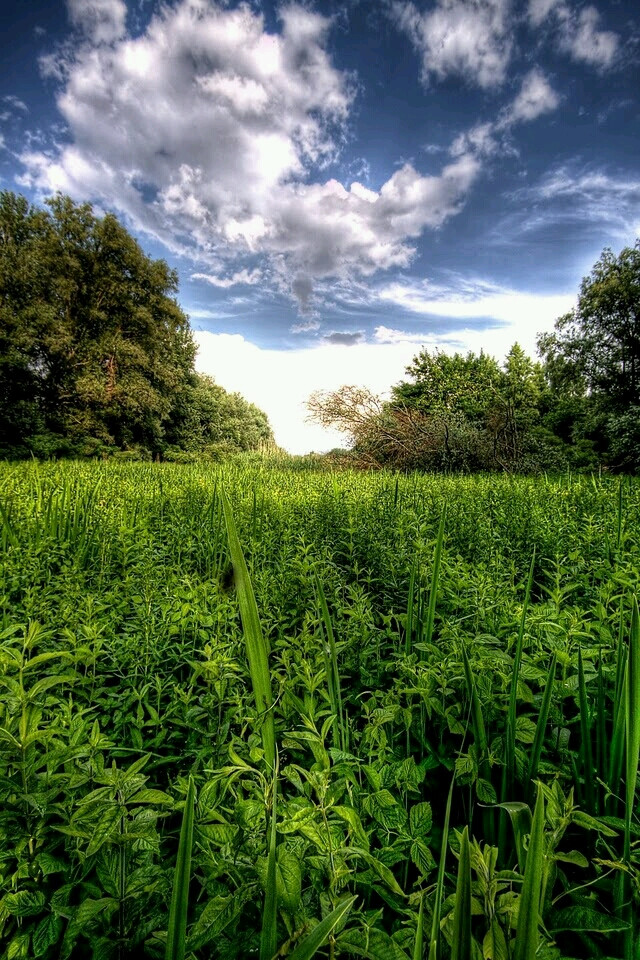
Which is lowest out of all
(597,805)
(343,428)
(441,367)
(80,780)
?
(597,805)

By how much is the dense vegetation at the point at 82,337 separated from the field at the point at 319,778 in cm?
2110

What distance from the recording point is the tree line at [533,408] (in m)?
12.9

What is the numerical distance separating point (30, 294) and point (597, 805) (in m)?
30.6

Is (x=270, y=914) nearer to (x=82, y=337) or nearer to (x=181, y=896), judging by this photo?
(x=181, y=896)

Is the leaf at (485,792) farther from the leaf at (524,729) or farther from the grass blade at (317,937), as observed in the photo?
the grass blade at (317,937)

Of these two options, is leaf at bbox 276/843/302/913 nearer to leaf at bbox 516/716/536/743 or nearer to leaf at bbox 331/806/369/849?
leaf at bbox 331/806/369/849

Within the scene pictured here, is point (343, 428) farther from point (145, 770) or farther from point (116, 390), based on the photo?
point (116, 390)

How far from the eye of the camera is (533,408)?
874 inches

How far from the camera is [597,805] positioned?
105 cm

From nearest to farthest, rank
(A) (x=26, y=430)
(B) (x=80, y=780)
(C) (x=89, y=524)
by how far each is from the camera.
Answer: (B) (x=80, y=780) < (C) (x=89, y=524) < (A) (x=26, y=430)

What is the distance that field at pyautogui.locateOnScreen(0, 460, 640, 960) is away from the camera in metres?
0.66

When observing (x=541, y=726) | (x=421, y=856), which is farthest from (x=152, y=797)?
(x=541, y=726)

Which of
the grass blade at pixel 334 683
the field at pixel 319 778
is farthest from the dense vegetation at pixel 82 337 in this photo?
the grass blade at pixel 334 683

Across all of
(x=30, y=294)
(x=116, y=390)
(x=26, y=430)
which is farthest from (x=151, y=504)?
(x=30, y=294)
